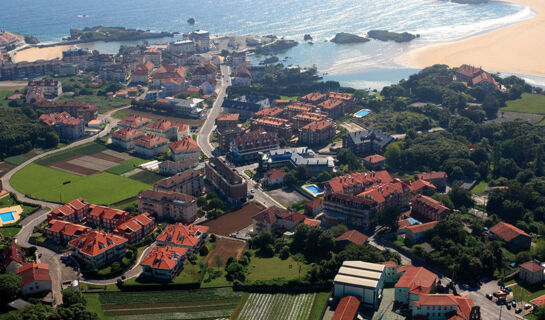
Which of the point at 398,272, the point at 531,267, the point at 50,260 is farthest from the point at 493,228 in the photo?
the point at 50,260

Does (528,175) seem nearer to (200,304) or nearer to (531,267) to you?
(531,267)

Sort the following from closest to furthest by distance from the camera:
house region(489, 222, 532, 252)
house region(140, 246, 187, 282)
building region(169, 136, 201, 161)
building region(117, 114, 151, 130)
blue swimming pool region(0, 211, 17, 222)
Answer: house region(140, 246, 187, 282) < house region(489, 222, 532, 252) < blue swimming pool region(0, 211, 17, 222) < building region(169, 136, 201, 161) < building region(117, 114, 151, 130)

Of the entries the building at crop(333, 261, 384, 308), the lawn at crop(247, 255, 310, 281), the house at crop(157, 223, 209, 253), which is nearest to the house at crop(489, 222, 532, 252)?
the building at crop(333, 261, 384, 308)

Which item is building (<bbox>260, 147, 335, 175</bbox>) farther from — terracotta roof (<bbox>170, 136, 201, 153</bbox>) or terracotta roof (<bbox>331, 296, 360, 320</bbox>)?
terracotta roof (<bbox>331, 296, 360, 320</bbox>)

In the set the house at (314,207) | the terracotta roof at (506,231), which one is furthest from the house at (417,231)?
the house at (314,207)

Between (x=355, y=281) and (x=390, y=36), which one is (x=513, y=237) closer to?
(x=355, y=281)

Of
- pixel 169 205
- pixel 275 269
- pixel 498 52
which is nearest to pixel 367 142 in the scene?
pixel 169 205

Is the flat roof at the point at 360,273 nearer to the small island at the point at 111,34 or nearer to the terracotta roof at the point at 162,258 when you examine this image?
the terracotta roof at the point at 162,258
